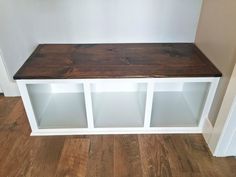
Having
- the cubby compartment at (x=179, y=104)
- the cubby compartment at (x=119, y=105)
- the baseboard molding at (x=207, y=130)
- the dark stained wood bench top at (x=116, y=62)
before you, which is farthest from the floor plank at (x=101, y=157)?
the baseboard molding at (x=207, y=130)

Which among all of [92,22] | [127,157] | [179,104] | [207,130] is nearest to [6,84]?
[92,22]

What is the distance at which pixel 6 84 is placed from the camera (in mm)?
1978

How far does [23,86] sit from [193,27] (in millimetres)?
1433

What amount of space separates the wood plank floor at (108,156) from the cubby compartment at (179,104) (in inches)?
5.2

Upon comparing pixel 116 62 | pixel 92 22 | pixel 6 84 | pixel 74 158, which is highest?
pixel 92 22

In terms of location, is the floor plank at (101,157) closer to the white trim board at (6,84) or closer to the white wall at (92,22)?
the white wall at (92,22)

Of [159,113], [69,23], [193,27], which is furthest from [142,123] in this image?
[69,23]

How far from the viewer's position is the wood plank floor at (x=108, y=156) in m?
1.34

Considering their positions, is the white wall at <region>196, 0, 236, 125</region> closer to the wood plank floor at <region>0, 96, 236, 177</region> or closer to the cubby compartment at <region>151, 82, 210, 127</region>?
the cubby compartment at <region>151, 82, 210, 127</region>

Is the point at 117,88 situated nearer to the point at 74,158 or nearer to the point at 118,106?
the point at 118,106

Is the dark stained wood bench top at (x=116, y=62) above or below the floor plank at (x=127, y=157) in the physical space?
above

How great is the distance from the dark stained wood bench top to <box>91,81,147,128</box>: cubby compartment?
0.65 feet

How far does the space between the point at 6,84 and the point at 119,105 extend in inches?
44.0

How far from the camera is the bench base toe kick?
1.45 m
